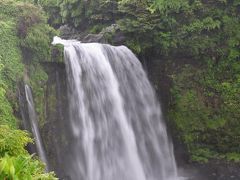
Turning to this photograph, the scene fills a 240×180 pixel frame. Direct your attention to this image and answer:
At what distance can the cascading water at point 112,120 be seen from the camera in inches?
439

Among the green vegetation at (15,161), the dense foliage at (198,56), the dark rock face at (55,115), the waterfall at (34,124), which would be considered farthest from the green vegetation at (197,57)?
the green vegetation at (15,161)

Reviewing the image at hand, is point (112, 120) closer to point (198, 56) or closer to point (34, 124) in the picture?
point (34, 124)

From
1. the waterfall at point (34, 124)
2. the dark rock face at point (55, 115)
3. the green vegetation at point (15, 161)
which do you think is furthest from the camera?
the dark rock face at point (55, 115)

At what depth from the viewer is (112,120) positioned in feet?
39.5

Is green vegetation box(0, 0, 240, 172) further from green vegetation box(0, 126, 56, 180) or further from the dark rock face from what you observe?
green vegetation box(0, 126, 56, 180)

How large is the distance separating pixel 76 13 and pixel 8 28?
589 centimetres

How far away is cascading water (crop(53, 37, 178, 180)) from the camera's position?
1116 cm

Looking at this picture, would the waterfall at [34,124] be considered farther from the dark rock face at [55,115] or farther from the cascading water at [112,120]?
the cascading water at [112,120]

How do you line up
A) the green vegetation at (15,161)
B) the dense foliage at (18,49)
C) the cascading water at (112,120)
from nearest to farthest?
1. the green vegetation at (15,161)
2. the dense foliage at (18,49)
3. the cascading water at (112,120)

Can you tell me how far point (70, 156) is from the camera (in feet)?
35.0

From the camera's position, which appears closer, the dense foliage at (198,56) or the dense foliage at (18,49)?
the dense foliage at (18,49)

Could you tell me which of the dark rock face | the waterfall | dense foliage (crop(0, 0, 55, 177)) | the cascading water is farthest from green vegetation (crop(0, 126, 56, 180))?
the cascading water

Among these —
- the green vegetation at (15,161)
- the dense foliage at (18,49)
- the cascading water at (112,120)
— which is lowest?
the cascading water at (112,120)

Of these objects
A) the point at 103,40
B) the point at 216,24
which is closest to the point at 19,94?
the point at 103,40
